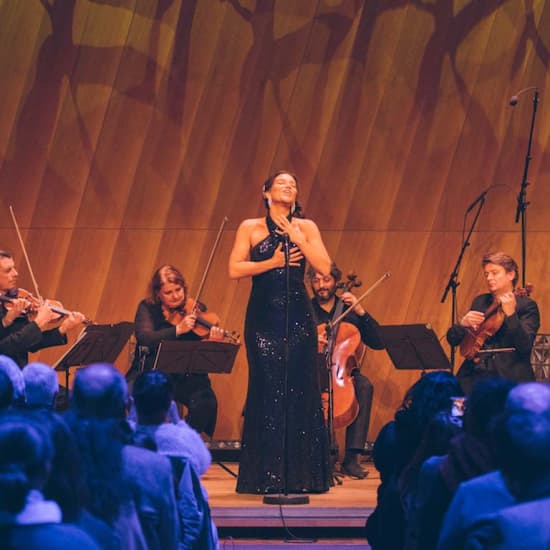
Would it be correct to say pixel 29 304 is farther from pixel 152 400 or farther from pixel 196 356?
pixel 152 400

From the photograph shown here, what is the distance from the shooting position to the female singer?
20.1 feet

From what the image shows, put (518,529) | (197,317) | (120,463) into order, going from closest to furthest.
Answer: (518,529) → (120,463) → (197,317)

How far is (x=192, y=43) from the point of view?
28.2 ft

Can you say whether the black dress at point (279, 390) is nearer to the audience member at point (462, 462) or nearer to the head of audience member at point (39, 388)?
the head of audience member at point (39, 388)

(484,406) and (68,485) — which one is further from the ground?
(484,406)

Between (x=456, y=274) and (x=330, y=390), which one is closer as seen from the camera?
(x=330, y=390)

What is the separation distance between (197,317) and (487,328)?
1896 millimetres

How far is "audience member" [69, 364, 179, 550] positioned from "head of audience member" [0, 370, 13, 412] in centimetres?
30

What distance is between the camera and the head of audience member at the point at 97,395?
2.96 meters

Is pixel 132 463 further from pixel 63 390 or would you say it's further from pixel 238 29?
pixel 238 29

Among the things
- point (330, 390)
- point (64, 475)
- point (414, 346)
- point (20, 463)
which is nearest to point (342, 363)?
point (330, 390)

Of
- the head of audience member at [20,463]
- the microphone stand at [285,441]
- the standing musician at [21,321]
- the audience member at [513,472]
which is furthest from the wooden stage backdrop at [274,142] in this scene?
the head of audience member at [20,463]

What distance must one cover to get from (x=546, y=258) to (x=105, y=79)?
3692 mm

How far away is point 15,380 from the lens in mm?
3398
